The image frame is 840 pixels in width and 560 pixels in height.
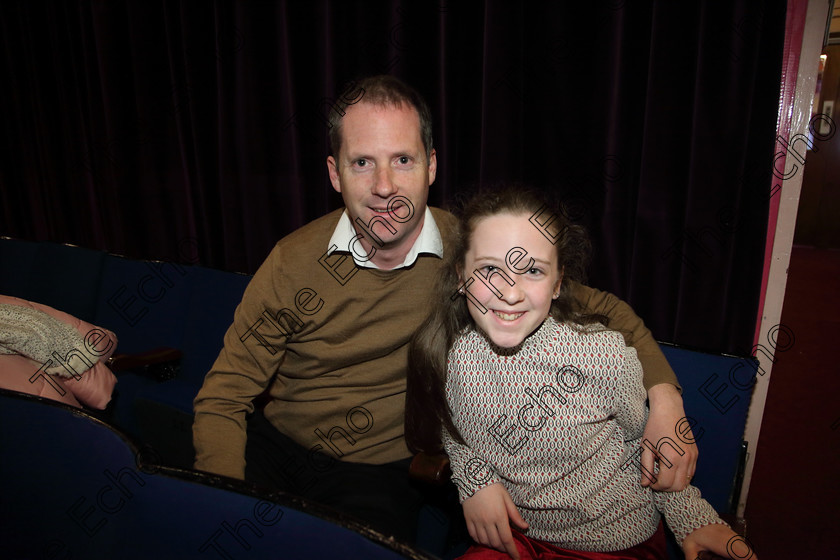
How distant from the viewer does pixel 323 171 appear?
243 centimetres

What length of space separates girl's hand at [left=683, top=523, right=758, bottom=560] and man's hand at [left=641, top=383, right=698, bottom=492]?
91 mm

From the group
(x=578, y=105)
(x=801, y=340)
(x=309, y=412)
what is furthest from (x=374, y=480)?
(x=801, y=340)

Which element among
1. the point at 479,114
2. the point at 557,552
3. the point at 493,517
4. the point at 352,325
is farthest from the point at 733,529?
the point at 479,114

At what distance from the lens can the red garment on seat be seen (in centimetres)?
104

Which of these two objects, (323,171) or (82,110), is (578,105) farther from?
(82,110)

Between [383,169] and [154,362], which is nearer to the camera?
[383,169]

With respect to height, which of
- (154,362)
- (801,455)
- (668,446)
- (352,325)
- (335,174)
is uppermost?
(335,174)

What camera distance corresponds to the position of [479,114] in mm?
2016

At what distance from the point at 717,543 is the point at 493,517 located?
446 millimetres

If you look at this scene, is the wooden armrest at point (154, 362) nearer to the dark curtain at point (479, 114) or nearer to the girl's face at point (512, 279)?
the dark curtain at point (479, 114)

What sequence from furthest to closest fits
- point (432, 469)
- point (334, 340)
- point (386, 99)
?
1. point (334, 340)
2. point (386, 99)
3. point (432, 469)

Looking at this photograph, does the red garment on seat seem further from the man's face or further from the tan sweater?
the man's face

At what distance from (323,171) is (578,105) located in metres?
1.24

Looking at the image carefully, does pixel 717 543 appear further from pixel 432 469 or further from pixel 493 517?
pixel 432 469
